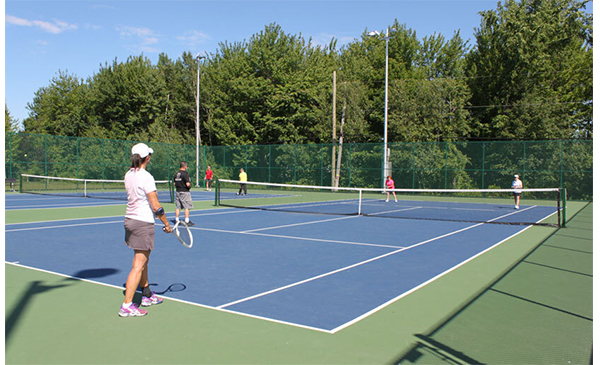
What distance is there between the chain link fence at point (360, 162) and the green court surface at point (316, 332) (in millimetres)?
20632

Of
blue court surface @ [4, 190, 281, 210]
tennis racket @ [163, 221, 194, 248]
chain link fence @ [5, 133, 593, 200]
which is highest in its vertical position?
chain link fence @ [5, 133, 593, 200]

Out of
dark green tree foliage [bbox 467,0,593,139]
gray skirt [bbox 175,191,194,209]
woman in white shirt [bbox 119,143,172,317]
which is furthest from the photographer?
dark green tree foliage [bbox 467,0,593,139]

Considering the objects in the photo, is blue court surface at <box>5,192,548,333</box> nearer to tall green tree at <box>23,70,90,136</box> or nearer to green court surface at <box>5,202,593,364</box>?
green court surface at <box>5,202,593,364</box>

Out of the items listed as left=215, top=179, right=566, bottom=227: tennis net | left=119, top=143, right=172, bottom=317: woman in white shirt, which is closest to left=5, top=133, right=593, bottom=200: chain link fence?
left=215, top=179, right=566, bottom=227: tennis net

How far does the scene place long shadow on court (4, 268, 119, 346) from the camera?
14.8 feet

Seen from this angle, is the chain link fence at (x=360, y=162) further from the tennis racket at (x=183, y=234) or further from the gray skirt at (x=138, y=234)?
the gray skirt at (x=138, y=234)

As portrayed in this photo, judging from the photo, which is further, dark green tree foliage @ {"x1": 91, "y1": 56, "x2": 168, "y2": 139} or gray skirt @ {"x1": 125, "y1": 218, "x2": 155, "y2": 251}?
dark green tree foliage @ {"x1": 91, "y1": 56, "x2": 168, "y2": 139}

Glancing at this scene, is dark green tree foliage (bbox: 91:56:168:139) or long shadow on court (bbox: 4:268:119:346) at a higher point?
dark green tree foliage (bbox: 91:56:168:139)

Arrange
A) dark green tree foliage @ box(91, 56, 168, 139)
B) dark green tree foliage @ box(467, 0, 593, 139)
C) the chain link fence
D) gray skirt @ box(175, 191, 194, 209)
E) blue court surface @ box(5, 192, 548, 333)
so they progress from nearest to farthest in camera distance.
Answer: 1. blue court surface @ box(5, 192, 548, 333)
2. gray skirt @ box(175, 191, 194, 209)
3. the chain link fence
4. dark green tree foliage @ box(467, 0, 593, 139)
5. dark green tree foliage @ box(91, 56, 168, 139)

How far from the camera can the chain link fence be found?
81.3 feet

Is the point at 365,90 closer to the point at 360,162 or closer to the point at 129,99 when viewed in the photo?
the point at 360,162

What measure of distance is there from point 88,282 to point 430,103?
3031cm

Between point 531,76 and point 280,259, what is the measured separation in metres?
31.9

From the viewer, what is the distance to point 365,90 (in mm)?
39562
